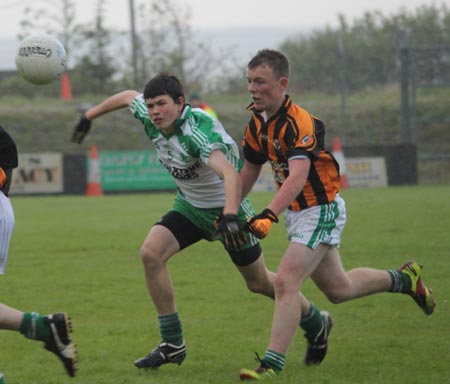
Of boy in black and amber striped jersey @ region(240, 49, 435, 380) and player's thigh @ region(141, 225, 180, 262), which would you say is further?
player's thigh @ region(141, 225, 180, 262)

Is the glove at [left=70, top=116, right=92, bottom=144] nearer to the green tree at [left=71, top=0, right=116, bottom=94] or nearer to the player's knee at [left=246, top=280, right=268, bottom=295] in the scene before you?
the player's knee at [left=246, top=280, right=268, bottom=295]

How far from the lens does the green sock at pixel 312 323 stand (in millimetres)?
6141

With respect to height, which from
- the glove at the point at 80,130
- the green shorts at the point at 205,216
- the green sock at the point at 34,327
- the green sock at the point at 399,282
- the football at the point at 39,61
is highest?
the football at the point at 39,61

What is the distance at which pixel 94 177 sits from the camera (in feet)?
75.9

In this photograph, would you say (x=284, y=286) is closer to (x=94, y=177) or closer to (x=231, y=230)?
(x=231, y=230)

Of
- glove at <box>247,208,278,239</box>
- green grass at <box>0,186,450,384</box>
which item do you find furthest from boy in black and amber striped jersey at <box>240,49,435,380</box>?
green grass at <box>0,186,450,384</box>

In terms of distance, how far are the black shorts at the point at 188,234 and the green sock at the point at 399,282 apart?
3.03 feet

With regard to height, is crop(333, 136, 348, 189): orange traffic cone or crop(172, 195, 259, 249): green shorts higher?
crop(172, 195, 259, 249): green shorts

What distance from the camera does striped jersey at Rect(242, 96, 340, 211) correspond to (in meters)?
5.59

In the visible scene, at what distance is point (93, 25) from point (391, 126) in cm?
1356

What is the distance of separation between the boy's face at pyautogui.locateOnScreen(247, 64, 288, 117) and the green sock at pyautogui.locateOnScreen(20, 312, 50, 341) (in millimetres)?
1646

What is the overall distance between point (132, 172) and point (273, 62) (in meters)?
18.1

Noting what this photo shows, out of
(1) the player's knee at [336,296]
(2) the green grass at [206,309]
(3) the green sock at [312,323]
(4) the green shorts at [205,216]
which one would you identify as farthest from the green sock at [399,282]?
(4) the green shorts at [205,216]

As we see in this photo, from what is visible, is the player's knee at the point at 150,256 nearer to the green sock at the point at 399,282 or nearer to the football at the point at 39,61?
the football at the point at 39,61
